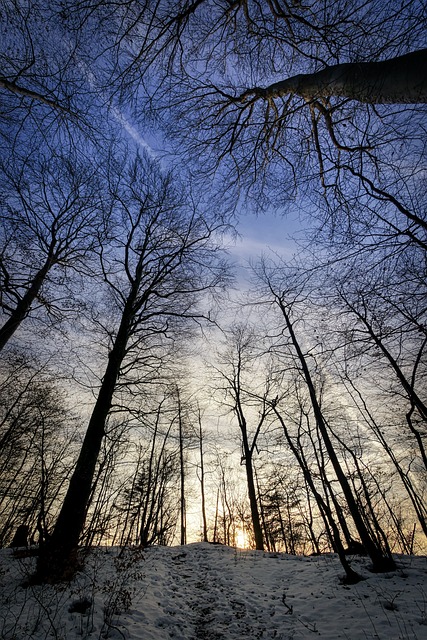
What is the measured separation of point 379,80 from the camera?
7.32 ft

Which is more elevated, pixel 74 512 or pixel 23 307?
pixel 23 307

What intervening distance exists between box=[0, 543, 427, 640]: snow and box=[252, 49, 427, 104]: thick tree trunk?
6.63 m

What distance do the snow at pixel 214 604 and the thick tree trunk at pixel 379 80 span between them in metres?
6.63

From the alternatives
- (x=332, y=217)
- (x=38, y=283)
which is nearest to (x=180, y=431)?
(x=38, y=283)

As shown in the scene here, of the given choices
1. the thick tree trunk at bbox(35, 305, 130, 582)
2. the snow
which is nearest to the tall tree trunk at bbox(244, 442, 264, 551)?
the snow

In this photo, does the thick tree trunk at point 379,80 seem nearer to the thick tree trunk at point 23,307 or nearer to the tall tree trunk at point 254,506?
the thick tree trunk at point 23,307

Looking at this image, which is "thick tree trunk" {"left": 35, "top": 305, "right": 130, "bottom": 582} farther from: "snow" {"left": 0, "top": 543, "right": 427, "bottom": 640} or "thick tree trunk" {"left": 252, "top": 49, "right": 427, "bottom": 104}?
"thick tree trunk" {"left": 252, "top": 49, "right": 427, "bottom": 104}

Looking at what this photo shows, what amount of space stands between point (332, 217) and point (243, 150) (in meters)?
2.16

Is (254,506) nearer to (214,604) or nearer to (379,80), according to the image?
(214,604)

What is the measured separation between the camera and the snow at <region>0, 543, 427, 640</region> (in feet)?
12.0

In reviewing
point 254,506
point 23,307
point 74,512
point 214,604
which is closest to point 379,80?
point 23,307

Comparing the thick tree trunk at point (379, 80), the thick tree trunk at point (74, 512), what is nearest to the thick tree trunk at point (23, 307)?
the thick tree trunk at point (74, 512)

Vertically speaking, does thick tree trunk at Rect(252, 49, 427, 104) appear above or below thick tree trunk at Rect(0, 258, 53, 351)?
below

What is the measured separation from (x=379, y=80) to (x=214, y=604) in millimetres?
9159
